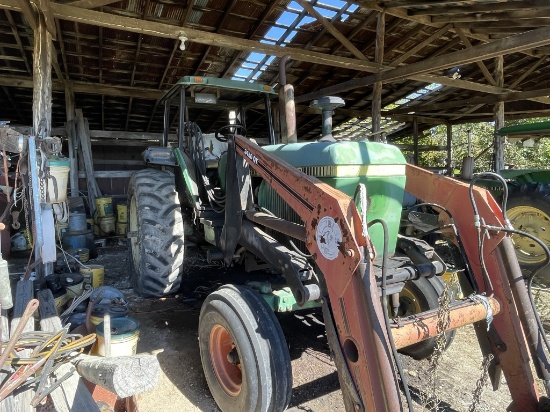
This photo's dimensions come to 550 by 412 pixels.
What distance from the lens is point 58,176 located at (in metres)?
3.65

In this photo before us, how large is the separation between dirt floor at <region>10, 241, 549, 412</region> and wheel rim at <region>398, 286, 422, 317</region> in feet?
1.22

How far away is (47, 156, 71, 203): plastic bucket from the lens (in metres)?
3.50

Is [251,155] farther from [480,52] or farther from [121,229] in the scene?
[121,229]

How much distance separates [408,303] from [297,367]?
960 mm

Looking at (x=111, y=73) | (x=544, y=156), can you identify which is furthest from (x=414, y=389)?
(x=544, y=156)

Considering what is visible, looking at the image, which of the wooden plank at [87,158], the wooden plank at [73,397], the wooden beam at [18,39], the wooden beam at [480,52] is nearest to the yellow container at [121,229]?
the wooden plank at [87,158]

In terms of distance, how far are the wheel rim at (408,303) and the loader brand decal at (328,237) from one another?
1.43 m

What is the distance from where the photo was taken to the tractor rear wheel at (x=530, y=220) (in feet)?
16.7

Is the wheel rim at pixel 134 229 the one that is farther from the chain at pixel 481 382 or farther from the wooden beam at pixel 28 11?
the chain at pixel 481 382

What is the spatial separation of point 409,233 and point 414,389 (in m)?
3.65

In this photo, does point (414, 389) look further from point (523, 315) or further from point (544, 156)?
point (544, 156)

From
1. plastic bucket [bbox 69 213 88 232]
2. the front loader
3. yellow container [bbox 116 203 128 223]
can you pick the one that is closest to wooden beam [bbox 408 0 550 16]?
the front loader

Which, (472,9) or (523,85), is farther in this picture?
(523,85)

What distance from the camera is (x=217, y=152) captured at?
4566mm
